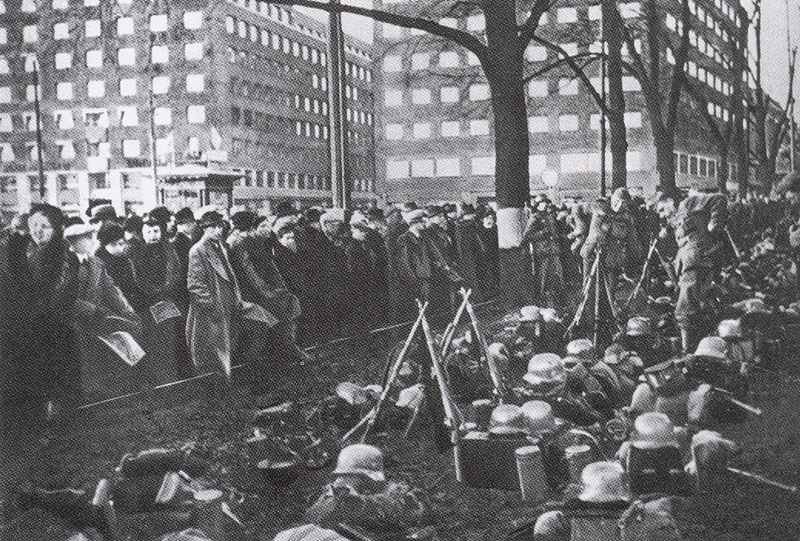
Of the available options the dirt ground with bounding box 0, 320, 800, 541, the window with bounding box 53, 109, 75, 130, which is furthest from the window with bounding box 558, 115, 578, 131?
the window with bounding box 53, 109, 75, 130

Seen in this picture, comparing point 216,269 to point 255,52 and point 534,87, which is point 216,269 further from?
point 534,87

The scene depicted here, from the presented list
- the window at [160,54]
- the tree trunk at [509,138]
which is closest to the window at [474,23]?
the tree trunk at [509,138]

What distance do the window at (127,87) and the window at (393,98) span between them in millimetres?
50029

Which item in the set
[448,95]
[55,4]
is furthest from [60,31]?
[448,95]

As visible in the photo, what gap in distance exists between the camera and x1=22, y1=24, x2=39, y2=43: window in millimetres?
6816

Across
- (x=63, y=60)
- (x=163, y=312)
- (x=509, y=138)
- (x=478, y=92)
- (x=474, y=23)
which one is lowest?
(x=163, y=312)

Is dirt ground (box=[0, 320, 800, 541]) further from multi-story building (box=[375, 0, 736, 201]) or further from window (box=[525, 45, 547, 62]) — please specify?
window (box=[525, 45, 547, 62])

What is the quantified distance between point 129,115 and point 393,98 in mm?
50954

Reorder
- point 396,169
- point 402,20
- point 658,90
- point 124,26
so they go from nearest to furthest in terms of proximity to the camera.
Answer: point 124,26
point 402,20
point 658,90
point 396,169

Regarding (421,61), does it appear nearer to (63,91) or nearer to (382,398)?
(63,91)

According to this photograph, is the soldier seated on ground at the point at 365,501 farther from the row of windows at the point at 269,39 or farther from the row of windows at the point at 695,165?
the row of windows at the point at 695,165

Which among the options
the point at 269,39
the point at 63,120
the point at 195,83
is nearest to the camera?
the point at 63,120

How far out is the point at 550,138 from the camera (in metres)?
55.3

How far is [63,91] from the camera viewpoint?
23.5 ft
